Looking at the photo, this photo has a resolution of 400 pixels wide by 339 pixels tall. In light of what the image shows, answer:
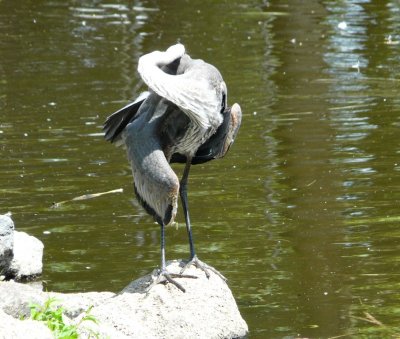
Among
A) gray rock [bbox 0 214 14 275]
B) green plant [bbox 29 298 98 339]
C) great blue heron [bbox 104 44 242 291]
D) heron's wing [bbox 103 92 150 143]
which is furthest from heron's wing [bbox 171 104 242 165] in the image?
Result: green plant [bbox 29 298 98 339]

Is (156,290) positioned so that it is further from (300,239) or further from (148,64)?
(300,239)

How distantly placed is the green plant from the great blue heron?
926mm

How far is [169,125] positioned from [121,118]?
0.41m

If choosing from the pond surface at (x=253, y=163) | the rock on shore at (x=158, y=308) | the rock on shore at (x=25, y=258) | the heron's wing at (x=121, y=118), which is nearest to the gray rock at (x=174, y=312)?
the rock on shore at (x=158, y=308)

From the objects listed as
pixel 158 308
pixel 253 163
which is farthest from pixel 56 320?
pixel 253 163

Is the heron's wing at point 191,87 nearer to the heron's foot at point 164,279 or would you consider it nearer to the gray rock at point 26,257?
the heron's foot at point 164,279

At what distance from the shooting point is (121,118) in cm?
807

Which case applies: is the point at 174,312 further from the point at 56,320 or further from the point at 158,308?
the point at 56,320

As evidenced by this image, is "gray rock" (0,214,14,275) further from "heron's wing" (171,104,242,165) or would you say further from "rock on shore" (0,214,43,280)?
"heron's wing" (171,104,242,165)

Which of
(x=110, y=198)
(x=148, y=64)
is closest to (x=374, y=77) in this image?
(x=110, y=198)

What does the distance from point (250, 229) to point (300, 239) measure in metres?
0.50

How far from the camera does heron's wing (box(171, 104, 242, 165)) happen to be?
820 cm

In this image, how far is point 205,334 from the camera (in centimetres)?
768

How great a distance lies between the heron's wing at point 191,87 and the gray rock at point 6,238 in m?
1.69
